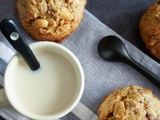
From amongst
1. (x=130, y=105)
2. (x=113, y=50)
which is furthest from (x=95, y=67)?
(x=130, y=105)

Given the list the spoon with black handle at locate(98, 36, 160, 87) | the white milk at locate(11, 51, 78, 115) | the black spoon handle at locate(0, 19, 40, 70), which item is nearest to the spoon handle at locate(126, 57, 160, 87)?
the spoon with black handle at locate(98, 36, 160, 87)

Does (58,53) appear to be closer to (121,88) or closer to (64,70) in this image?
(64,70)

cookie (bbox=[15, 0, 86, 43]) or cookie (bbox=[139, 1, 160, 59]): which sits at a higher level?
cookie (bbox=[15, 0, 86, 43])

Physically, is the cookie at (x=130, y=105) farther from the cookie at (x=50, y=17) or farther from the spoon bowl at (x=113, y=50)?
the cookie at (x=50, y=17)

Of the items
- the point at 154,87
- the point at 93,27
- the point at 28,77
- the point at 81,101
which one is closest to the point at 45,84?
the point at 28,77

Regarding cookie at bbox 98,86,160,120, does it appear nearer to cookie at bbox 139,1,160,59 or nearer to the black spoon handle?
cookie at bbox 139,1,160,59

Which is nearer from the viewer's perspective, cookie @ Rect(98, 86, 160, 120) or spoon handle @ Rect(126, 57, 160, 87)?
cookie @ Rect(98, 86, 160, 120)

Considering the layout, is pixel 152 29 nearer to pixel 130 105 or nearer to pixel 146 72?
pixel 146 72
